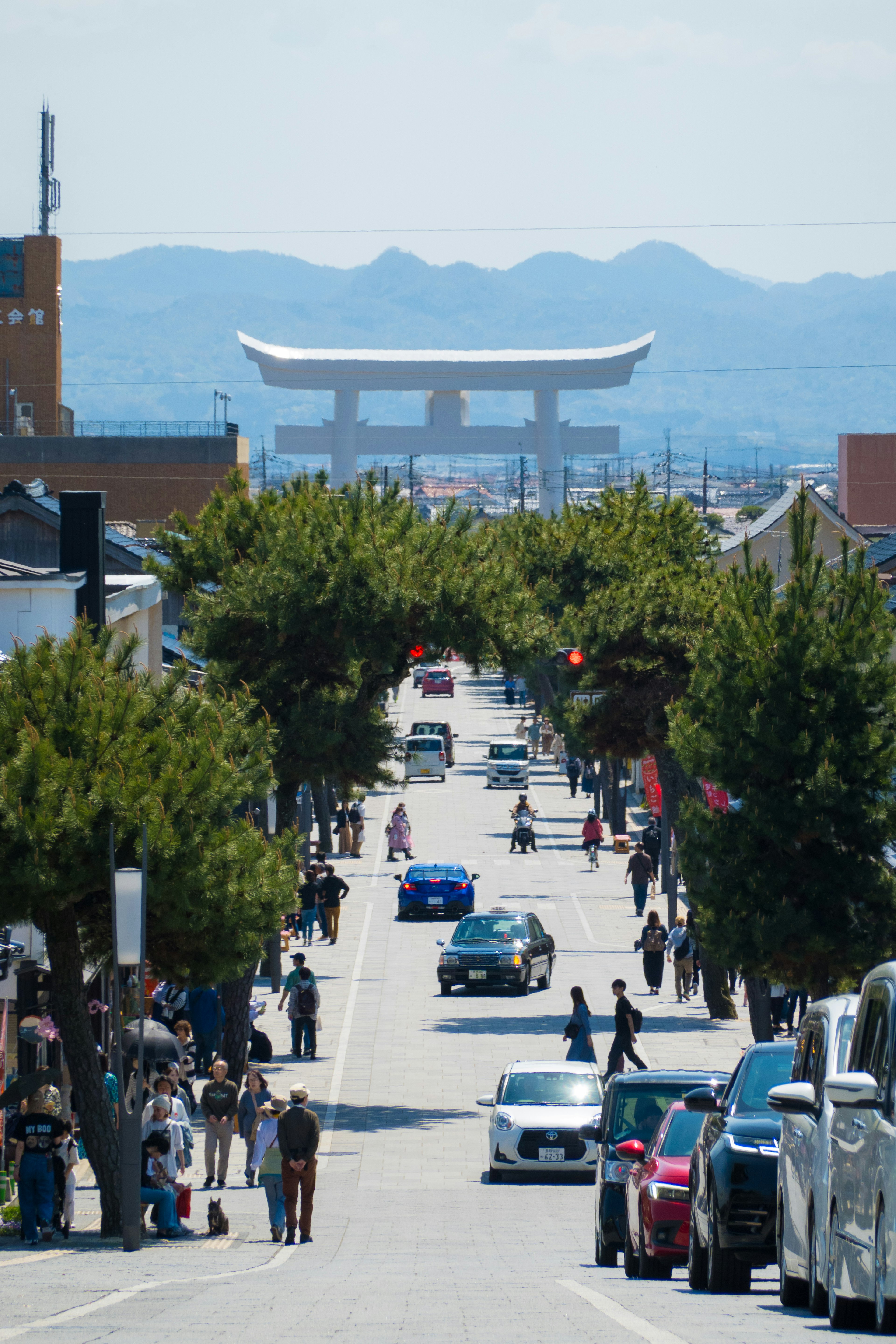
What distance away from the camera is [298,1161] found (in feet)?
53.4

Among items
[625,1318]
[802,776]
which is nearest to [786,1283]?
[625,1318]

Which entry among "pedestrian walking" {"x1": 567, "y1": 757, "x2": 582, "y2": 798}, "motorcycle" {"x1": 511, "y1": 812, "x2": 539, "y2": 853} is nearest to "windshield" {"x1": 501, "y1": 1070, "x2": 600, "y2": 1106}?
"motorcycle" {"x1": 511, "y1": 812, "x2": 539, "y2": 853}

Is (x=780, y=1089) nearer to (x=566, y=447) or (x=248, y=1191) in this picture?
(x=248, y=1191)

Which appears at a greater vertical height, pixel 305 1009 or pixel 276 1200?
pixel 276 1200

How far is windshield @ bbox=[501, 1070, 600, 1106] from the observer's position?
2052 cm

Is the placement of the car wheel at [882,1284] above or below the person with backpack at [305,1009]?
above

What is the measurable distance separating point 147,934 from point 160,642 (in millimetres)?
19902

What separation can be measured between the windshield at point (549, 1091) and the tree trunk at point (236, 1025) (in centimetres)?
517

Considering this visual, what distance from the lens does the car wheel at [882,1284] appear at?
6594 millimetres

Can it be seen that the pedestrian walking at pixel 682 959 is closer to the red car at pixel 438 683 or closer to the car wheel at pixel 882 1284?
the car wheel at pixel 882 1284

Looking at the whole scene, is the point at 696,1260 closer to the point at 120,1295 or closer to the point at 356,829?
the point at 120,1295

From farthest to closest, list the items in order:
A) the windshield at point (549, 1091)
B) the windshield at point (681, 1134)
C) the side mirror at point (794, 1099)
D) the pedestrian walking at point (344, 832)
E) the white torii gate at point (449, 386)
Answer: the white torii gate at point (449, 386)
the pedestrian walking at point (344, 832)
the windshield at point (549, 1091)
the windshield at point (681, 1134)
the side mirror at point (794, 1099)

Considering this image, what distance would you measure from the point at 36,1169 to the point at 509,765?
52.2 meters

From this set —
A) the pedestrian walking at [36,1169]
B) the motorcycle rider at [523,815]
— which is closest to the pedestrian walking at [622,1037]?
the pedestrian walking at [36,1169]
